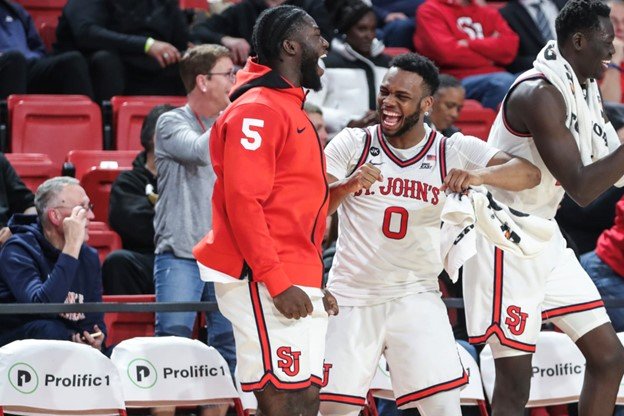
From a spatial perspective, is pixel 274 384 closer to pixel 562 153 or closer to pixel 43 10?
pixel 562 153

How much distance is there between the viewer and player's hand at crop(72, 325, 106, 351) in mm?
5746

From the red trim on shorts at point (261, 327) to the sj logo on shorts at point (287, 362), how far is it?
3cm

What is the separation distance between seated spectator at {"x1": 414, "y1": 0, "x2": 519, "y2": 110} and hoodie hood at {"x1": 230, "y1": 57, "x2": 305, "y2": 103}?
493 centimetres

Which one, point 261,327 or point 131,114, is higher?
point 261,327

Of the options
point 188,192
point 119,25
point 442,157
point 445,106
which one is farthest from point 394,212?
point 119,25

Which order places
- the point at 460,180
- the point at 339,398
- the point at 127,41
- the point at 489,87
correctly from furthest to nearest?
1. the point at 489,87
2. the point at 127,41
3. the point at 339,398
4. the point at 460,180

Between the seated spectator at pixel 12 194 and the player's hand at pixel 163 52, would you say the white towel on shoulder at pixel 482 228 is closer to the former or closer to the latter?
the seated spectator at pixel 12 194

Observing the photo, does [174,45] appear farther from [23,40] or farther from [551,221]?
[551,221]

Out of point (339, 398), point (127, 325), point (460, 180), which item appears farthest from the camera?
point (127, 325)

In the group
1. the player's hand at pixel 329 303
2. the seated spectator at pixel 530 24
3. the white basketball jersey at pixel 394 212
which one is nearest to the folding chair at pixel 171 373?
the white basketball jersey at pixel 394 212

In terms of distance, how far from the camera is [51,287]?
5613 millimetres

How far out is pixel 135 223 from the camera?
21.9 feet

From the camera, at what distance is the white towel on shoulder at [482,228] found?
4.54 m

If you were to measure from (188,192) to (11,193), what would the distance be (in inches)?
47.1
